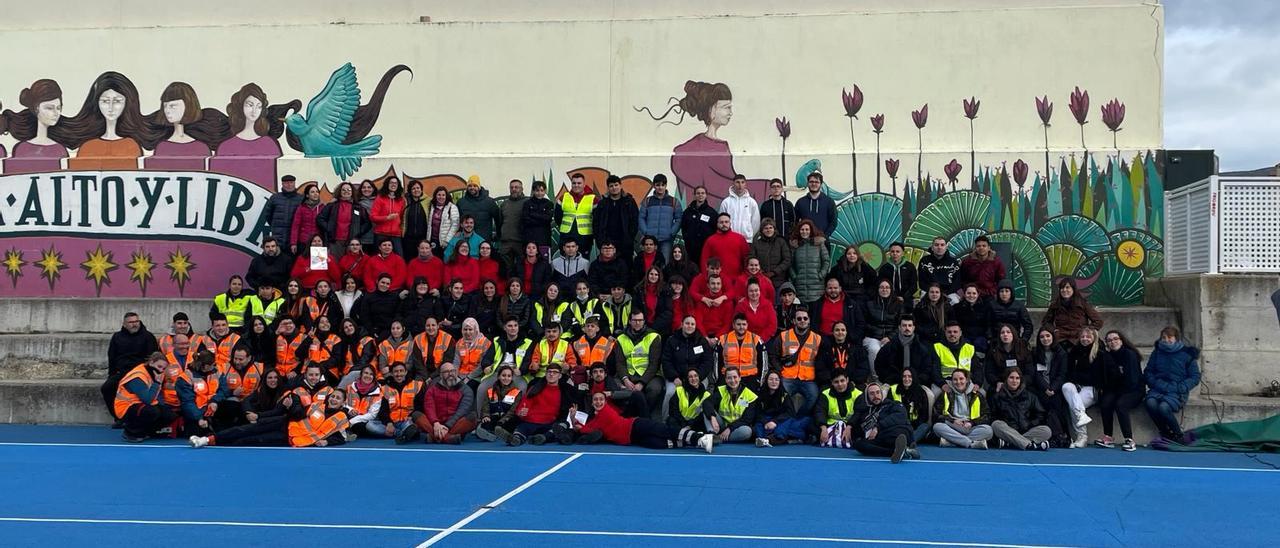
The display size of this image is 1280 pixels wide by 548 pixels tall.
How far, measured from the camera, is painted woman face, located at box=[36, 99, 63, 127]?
1841cm

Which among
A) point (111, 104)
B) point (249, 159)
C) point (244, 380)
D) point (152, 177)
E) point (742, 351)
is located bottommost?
point (244, 380)

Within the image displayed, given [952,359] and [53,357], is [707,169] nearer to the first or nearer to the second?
[952,359]

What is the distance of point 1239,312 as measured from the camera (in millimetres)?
13711

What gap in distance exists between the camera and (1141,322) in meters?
14.5

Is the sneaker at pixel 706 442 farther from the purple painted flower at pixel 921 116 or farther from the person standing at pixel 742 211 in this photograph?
the purple painted flower at pixel 921 116

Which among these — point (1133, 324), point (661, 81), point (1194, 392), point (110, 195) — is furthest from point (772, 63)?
point (110, 195)

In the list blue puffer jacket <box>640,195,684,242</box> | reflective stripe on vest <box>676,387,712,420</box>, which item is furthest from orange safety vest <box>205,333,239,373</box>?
reflective stripe on vest <box>676,387,712,420</box>

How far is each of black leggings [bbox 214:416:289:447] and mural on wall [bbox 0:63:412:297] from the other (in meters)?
5.72

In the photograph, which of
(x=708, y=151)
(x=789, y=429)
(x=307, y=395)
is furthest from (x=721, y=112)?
(x=307, y=395)

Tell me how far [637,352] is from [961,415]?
12.1 ft

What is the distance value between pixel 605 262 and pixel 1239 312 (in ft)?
25.4

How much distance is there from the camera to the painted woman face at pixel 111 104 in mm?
18250

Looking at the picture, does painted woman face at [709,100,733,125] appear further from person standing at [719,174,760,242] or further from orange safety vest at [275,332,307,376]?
orange safety vest at [275,332,307,376]

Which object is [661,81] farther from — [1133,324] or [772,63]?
[1133,324]
